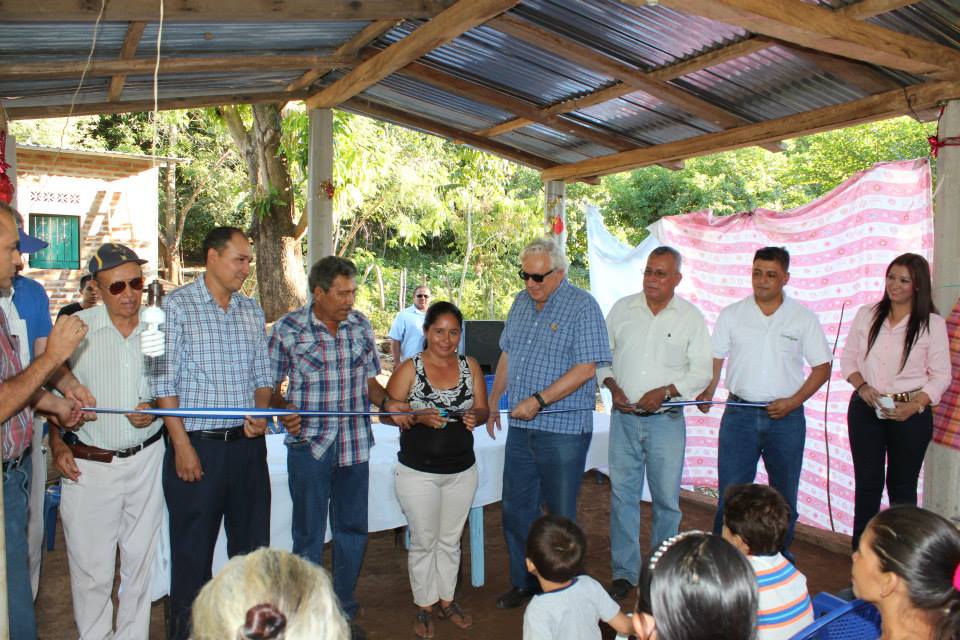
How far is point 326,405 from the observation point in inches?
150

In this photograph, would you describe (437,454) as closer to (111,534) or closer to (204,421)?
(204,421)

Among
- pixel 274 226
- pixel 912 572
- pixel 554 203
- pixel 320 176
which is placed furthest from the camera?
pixel 274 226

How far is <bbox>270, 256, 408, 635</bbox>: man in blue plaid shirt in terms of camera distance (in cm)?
378

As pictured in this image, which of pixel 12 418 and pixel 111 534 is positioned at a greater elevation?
pixel 12 418

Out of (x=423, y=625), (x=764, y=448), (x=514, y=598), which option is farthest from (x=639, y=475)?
(x=423, y=625)

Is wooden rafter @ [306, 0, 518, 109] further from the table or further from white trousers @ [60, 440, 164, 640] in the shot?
white trousers @ [60, 440, 164, 640]

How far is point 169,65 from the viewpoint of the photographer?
5.31 metres

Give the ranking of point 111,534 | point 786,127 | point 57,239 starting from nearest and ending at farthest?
point 111,534
point 786,127
point 57,239

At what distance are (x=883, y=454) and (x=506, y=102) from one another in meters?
3.86

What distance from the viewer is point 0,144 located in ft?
15.0

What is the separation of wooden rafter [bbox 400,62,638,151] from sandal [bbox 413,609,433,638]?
3.99 m

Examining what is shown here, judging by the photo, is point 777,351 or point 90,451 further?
point 777,351

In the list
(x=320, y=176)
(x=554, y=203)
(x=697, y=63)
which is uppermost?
(x=697, y=63)

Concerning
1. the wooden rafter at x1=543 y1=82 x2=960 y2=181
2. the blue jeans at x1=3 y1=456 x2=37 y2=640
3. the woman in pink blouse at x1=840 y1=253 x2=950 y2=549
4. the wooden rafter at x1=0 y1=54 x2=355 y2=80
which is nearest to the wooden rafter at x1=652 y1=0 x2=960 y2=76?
the wooden rafter at x1=543 y1=82 x2=960 y2=181
